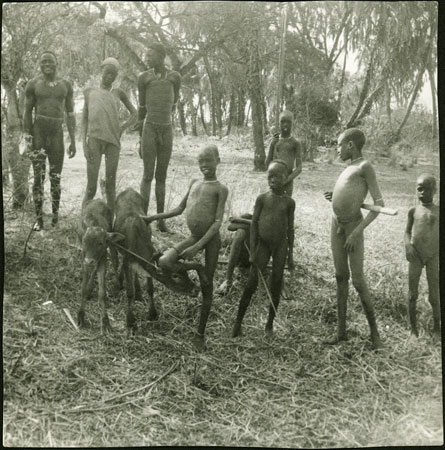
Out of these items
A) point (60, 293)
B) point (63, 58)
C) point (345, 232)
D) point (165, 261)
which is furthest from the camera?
point (63, 58)

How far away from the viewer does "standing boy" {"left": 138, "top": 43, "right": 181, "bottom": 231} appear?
363 cm

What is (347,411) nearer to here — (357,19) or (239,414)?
(239,414)

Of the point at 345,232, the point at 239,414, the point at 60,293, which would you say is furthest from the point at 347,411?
the point at 60,293

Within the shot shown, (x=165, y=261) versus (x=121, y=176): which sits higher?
(x=121, y=176)

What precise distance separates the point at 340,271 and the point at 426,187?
0.82 meters

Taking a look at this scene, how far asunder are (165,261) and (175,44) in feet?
5.56

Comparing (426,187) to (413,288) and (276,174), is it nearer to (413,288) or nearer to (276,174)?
(413,288)

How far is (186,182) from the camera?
4730mm

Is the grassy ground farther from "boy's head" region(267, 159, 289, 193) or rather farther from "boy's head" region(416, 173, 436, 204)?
"boy's head" region(267, 159, 289, 193)

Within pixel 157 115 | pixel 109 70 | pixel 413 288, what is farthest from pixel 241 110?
pixel 413 288

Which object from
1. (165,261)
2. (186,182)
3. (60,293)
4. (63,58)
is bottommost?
(60,293)

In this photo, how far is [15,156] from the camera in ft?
11.1

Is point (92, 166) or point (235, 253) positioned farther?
point (235, 253)

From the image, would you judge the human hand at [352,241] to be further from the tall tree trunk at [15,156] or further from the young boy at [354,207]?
the tall tree trunk at [15,156]
